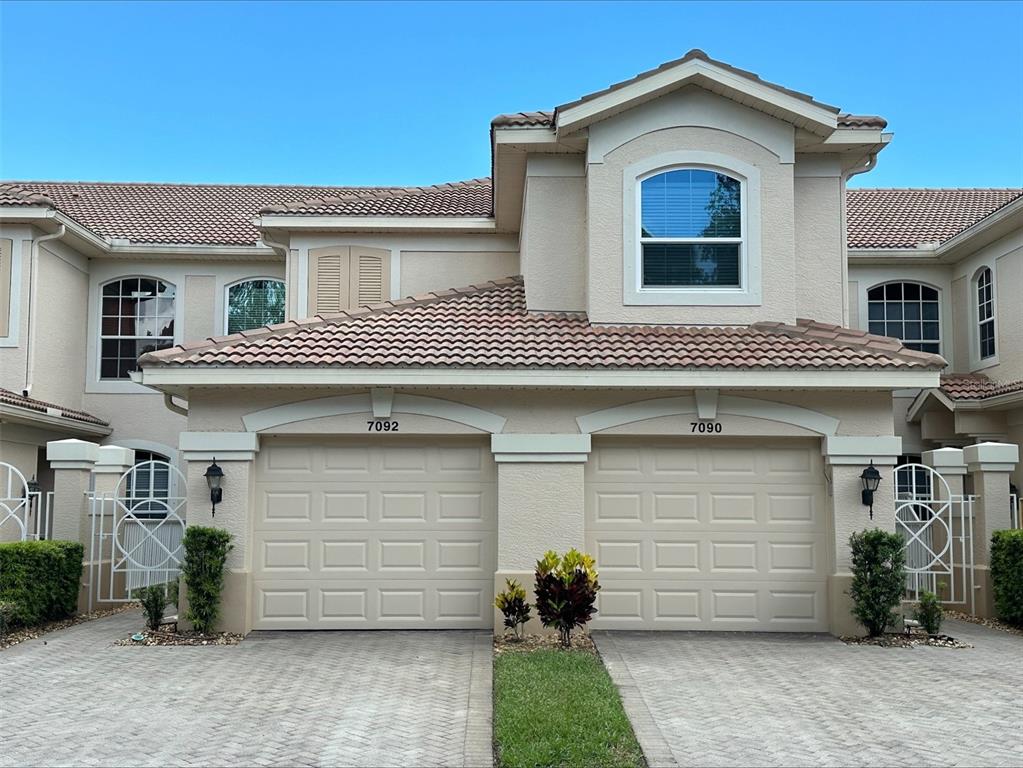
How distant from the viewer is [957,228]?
19.2m

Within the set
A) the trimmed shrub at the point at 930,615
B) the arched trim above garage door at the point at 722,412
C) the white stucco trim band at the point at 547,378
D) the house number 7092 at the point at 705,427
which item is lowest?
the trimmed shrub at the point at 930,615

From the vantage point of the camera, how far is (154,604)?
37.8ft

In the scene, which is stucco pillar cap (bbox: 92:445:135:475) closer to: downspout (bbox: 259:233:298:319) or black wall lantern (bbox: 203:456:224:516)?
black wall lantern (bbox: 203:456:224:516)

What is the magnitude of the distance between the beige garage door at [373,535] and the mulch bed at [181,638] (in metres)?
0.62

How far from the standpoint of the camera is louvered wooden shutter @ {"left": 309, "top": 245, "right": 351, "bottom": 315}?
1720 cm

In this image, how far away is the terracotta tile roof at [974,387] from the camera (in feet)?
54.2

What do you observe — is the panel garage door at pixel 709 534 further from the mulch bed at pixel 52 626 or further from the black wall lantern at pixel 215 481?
the mulch bed at pixel 52 626

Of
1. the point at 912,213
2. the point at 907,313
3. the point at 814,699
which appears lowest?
the point at 814,699

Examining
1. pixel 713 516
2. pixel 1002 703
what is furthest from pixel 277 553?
pixel 1002 703

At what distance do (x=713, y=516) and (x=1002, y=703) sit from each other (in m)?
4.16

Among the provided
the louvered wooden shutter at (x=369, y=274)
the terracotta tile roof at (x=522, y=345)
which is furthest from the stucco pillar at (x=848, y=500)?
the louvered wooden shutter at (x=369, y=274)

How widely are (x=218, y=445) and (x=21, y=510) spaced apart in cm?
599

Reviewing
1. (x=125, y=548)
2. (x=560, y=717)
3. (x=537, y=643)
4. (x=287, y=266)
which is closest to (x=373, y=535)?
(x=537, y=643)

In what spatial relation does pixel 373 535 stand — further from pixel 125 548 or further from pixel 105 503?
pixel 125 548
